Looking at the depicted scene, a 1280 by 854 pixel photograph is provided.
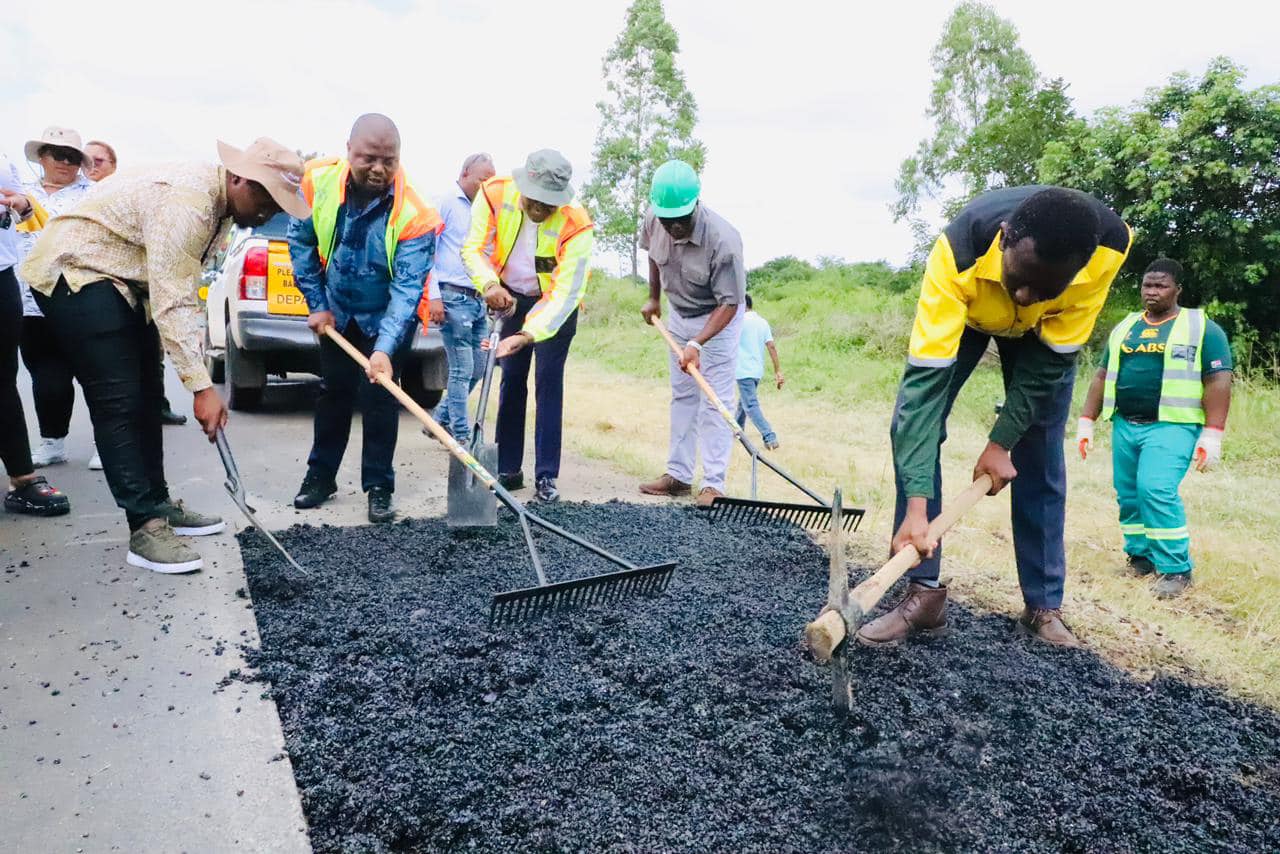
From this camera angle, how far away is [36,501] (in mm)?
3928

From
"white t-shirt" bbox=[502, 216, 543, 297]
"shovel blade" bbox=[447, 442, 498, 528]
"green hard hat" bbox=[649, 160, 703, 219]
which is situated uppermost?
"green hard hat" bbox=[649, 160, 703, 219]

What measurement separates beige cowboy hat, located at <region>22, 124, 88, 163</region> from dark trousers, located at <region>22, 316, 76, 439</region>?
0.95 metres

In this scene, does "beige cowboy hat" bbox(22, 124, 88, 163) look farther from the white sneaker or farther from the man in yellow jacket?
the man in yellow jacket

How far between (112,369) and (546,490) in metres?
2.23

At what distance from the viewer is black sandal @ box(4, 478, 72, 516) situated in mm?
3908

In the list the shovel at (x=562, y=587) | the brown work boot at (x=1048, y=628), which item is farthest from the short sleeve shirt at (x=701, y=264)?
the brown work boot at (x=1048, y=628)

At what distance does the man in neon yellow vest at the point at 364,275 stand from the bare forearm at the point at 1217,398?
385 centimetres

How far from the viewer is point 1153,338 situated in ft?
14.0

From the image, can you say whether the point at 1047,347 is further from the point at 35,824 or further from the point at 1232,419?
the point at 1232,419

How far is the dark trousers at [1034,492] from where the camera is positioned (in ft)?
9.61

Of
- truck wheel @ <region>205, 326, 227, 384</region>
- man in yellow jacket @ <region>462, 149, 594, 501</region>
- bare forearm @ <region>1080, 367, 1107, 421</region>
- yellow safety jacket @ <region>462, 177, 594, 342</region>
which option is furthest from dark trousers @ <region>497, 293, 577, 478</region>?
truck wheel @ <region>205, 326, 227, 384</region>

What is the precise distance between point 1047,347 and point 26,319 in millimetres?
4759

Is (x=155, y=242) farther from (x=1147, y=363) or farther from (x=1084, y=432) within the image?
(x=1084, y=432)

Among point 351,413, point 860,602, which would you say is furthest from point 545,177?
point 860,602
